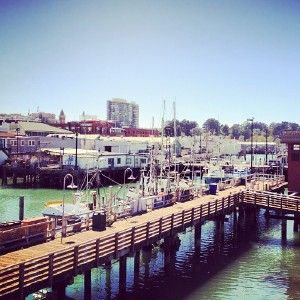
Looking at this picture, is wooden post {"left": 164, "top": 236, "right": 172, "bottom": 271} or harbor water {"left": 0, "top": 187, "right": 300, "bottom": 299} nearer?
harbor water {"left": 0, "top": 187, "right": 300, "bottom": 299}

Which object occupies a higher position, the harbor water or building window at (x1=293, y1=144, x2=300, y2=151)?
building window at (x1=293, y1=144, x2=300, y2=151)

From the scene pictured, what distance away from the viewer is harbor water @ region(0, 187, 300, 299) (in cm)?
2455

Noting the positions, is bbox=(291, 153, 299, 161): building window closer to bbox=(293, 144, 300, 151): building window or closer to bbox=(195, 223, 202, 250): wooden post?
bbox=(293, 144, 300, 151): building window

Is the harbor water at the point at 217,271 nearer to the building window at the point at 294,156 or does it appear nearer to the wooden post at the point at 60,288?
the wooden post at the point at 60,288

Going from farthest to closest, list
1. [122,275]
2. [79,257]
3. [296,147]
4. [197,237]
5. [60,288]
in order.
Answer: [296,147] < [197,237] < [122,275] < [79,257] < [60,288]

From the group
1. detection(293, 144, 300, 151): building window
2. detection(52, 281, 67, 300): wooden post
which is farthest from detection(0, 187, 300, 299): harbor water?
detection(293, 144, 300, 151): building window

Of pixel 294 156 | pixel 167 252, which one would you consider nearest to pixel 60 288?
pixel 167 252

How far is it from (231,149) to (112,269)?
A: 14321cm

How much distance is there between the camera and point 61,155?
264 ft

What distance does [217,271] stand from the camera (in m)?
28.7

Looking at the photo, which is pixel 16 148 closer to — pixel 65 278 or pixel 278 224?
pixel 278 224

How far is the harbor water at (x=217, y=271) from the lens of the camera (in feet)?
80.5

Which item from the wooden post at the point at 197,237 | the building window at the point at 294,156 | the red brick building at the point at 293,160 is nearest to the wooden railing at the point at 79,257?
the wooden post at the point at 197,237

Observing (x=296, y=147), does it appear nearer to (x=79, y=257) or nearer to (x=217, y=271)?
(x=217, y=271)
